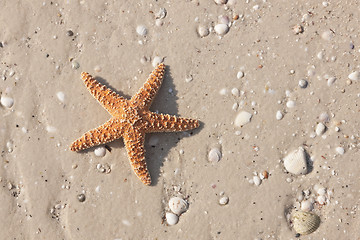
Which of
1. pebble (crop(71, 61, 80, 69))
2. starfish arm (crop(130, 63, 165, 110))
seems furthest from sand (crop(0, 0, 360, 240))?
starfish arm (crop(130, 63, 165, 110))

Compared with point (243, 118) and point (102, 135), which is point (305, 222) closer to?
point (243, 118)

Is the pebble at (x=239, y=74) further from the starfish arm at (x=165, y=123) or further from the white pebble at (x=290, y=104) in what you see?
the starfish arm at (x=165, y=123)

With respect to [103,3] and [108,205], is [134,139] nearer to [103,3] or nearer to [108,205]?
[108,205]

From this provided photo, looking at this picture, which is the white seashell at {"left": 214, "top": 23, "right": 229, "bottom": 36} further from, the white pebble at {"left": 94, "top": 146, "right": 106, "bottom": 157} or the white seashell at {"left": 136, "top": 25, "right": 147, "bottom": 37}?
the white pebble at {"left": 94, "top": 146, "right": 106, "bottom": 157}

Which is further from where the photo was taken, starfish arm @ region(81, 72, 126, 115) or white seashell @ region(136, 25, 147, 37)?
white seashell @ region(136, 25, 147, 37)

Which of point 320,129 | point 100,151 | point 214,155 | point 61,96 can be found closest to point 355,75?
point 320,129

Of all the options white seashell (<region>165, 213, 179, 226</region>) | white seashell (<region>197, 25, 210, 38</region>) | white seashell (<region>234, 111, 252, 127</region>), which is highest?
white seashell (<region>197, 25, 210, 38</region>)

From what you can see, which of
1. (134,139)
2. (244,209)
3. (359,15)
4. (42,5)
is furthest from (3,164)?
(359,15)
